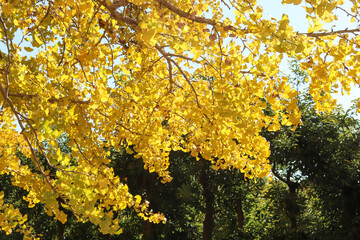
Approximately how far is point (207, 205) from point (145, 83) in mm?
11464

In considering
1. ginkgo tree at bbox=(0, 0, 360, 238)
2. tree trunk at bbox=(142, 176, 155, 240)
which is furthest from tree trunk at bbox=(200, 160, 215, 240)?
ginkgo tree at bbox=(0, 0, 360, 238)

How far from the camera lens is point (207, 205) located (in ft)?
48.3

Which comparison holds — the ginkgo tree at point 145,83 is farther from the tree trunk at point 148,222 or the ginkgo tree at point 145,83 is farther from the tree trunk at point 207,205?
the tree trunk at point 148,222

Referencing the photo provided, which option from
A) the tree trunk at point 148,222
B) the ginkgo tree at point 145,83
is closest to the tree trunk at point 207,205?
the tree trunk at point 148,222

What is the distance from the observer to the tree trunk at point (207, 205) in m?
14.4

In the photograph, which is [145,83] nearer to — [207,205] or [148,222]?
[207,205]

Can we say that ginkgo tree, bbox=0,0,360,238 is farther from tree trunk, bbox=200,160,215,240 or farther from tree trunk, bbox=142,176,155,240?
tree trunk, bbox=142,176,155,240

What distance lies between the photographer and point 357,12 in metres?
2.99

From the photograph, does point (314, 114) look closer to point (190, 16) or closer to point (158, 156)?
point (158, 156)

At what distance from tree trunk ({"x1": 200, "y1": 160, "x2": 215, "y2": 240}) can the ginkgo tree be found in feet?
31.0

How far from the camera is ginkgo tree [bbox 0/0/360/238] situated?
2.51 metres

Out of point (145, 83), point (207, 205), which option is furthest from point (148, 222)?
point (145, 83)

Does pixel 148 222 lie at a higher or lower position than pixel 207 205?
lower

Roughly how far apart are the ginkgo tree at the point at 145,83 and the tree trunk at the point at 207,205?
9439 mm
